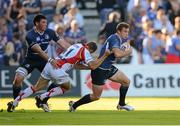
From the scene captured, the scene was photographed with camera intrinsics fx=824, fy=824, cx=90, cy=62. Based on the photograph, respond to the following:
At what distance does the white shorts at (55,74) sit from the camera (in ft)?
59.6

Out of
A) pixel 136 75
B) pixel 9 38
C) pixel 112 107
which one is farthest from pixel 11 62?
pixel 112 107

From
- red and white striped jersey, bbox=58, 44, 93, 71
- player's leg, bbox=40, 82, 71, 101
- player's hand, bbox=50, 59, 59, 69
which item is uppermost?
red and white striped jersey, bbox=58, 44, 93, 71

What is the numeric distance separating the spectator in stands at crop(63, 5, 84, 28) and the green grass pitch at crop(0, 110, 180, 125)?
30.1 ft

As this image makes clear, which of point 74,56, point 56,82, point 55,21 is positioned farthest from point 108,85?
point 74,56

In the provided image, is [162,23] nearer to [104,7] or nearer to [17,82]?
[104,7]

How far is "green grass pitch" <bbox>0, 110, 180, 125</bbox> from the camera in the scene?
15367 millimetres

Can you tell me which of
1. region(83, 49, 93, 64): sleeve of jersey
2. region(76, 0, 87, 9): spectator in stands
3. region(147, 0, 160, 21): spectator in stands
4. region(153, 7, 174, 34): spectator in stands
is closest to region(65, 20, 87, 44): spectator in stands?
region(147, 0, 160, 21): spectator in stands

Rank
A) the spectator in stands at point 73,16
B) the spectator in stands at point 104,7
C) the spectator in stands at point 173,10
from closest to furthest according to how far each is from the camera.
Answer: the spectator in stands at point 73,16
the spectator in stands at point 104,7
the spectator in stands at point 173,10

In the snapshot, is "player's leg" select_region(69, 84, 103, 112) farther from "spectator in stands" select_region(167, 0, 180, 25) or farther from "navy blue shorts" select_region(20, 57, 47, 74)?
"spectator in stands" select_region(167, 0, 180, 25)

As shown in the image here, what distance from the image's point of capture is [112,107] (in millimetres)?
20359

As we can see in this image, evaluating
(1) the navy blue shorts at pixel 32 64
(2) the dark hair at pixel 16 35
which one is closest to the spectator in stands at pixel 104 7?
(2) the dark hair at pixel 16 35

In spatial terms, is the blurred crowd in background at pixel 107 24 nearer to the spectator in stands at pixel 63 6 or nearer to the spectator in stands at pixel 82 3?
the spectator in stands at pixel 63 6

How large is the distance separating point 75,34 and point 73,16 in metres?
0.88

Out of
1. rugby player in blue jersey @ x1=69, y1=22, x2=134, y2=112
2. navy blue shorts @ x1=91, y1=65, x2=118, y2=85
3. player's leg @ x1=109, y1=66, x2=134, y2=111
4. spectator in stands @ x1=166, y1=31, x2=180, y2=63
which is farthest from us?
spectator in stands @ x1=166, y1=31, x2=180, y2=63
